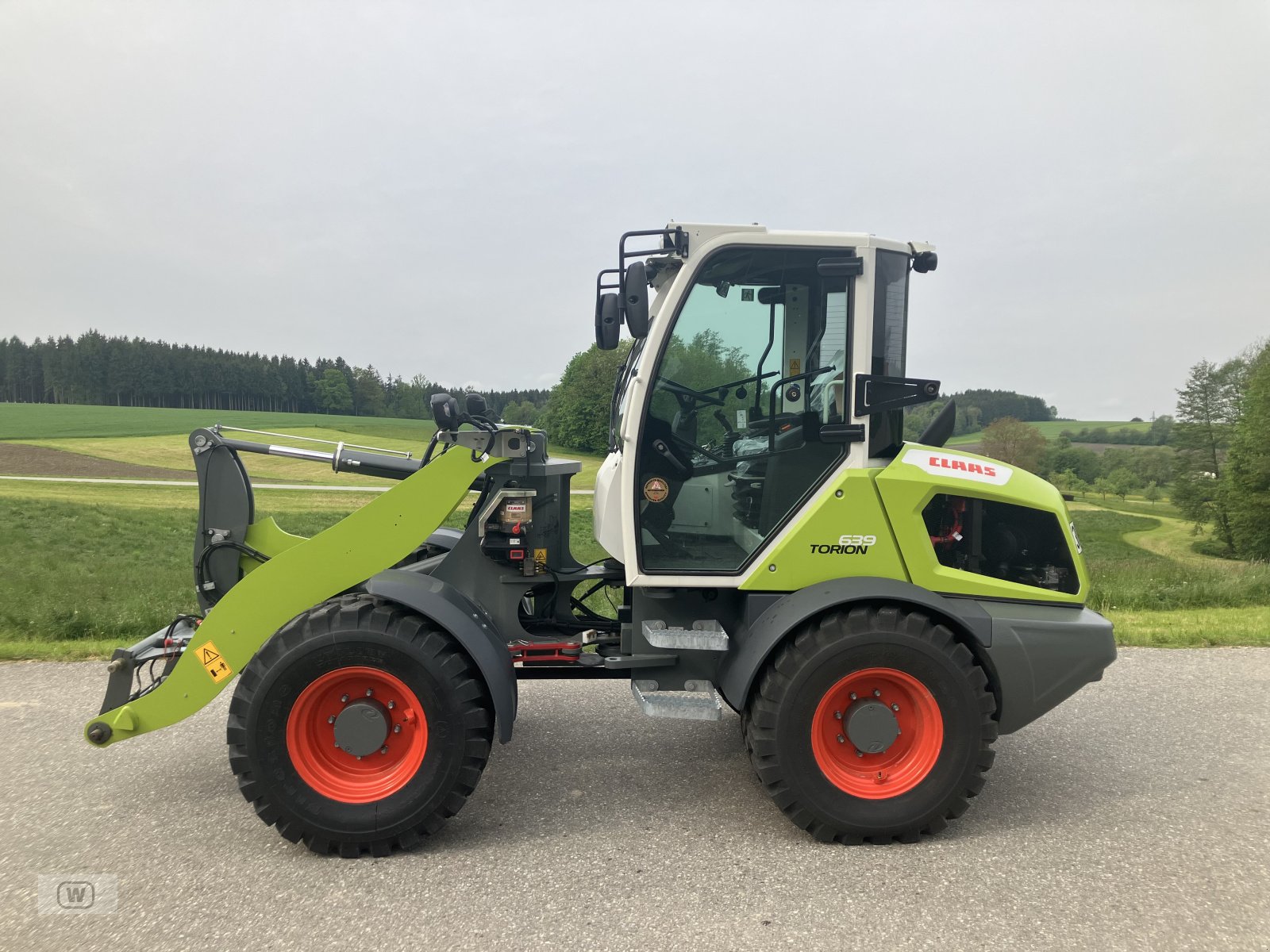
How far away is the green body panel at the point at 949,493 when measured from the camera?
3.55 meters

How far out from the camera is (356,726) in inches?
131

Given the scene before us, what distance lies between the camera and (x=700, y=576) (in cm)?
363

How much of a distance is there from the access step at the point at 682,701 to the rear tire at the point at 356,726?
75cm

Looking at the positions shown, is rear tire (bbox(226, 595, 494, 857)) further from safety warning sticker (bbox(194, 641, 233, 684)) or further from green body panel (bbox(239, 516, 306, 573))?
A: green body panel (bbox(239, 516, 306, 573))

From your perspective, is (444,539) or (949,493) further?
(444,539)

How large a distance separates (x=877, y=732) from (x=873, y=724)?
0.05 metres

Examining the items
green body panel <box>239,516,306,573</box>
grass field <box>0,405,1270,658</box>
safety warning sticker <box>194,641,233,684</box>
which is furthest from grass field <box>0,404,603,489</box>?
safety warning sticker <box>194,641,233,684</box>

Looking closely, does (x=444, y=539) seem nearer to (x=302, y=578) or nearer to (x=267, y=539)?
(x=267, y=539)

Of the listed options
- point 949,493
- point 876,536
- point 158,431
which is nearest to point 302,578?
point 876,536

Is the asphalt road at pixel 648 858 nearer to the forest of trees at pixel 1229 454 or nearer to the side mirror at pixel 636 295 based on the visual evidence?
the side mirror at pixel 636 295

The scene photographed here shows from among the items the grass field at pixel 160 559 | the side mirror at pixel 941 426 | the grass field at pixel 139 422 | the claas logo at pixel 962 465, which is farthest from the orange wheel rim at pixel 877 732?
the grass field at pixel 139 422

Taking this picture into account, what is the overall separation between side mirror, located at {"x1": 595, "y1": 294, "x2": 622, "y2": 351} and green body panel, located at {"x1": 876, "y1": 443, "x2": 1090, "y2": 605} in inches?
55.0

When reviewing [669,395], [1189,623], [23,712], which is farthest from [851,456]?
[1189,623]

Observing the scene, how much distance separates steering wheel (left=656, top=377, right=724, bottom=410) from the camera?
141 inches
